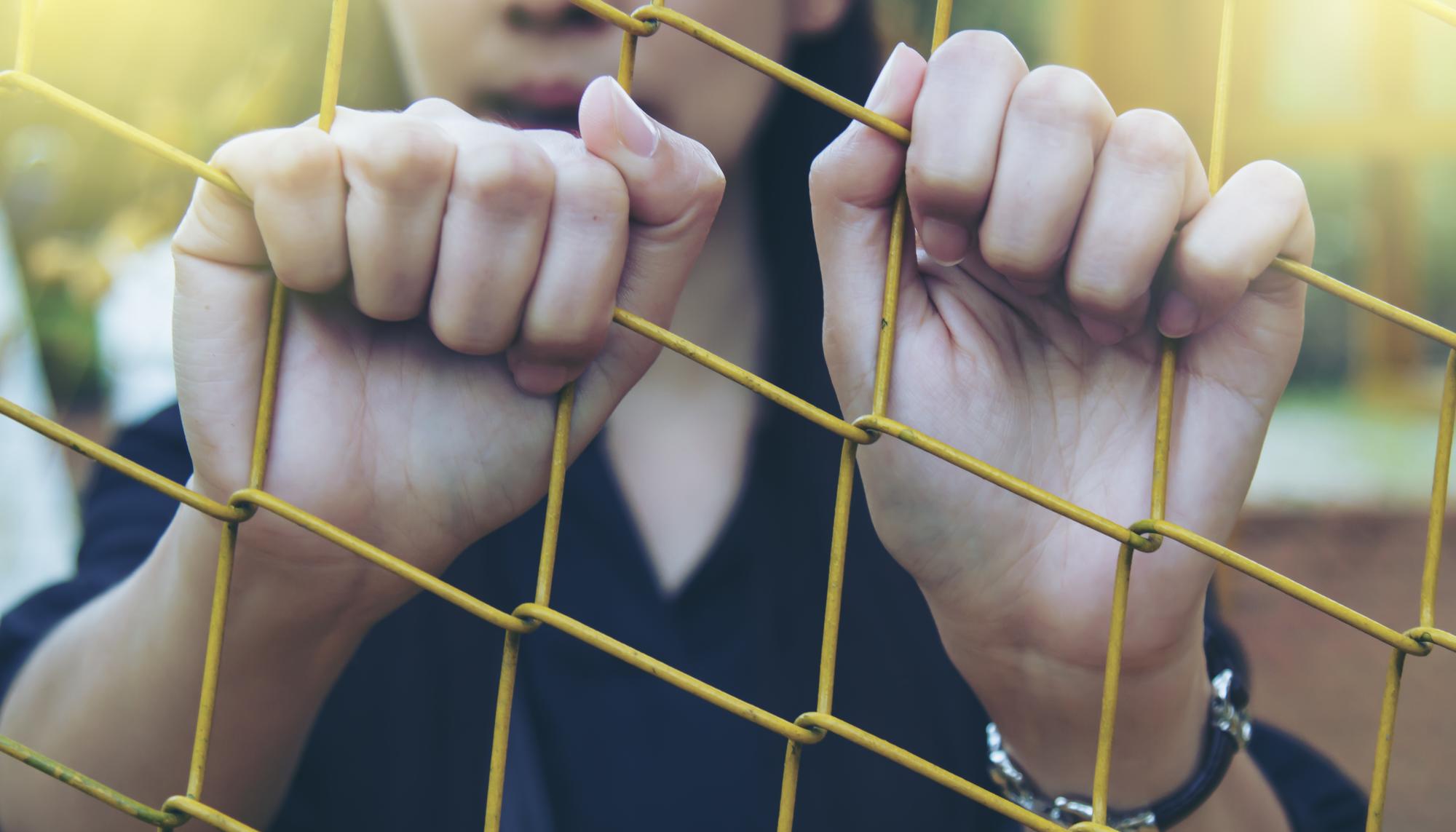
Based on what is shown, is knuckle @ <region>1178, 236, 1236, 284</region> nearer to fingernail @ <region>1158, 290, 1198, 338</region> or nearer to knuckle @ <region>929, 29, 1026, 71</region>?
fingernail @ <region>1158, 290, 1198, 338</region>

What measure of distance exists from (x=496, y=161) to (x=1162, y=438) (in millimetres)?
377

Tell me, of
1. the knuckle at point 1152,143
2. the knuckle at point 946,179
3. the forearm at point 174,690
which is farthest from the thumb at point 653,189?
the forearm at point 174,690

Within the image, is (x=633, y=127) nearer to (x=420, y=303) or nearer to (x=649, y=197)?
(x=649, y=197)

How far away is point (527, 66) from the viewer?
94cm

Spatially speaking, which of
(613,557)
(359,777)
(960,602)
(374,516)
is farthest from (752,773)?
(374,516)

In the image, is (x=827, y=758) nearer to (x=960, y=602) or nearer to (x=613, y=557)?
(x=613, y=557)

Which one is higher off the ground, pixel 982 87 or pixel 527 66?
pixel 527 66

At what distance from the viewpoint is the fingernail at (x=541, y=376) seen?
593mm

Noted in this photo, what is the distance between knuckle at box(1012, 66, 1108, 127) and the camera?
0.53m

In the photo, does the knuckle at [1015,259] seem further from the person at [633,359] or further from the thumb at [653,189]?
the thumb at [653,189]

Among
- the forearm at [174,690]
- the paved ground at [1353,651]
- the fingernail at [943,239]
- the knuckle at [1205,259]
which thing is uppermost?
the paved ground at [1353,651]

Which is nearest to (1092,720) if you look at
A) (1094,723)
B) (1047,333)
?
(1094,723)

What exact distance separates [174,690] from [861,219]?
1.92 ft

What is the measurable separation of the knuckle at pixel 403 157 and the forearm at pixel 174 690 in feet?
0.93
